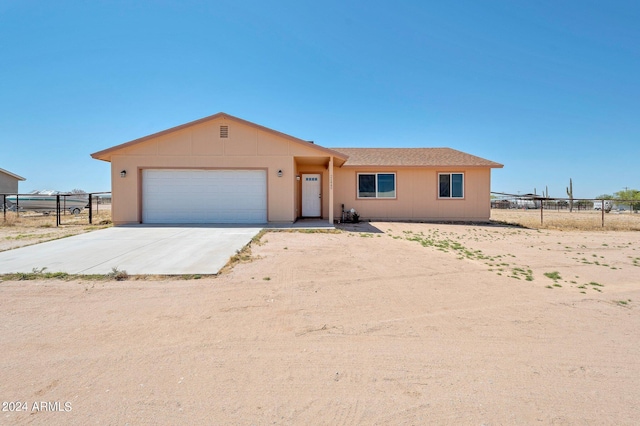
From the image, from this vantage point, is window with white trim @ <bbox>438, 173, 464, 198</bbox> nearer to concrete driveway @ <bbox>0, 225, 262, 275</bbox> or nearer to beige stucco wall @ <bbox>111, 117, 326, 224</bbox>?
beige stucco wall @ <bbox>111, 117, 326, 224</bbox>

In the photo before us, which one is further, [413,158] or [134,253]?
[413,158]

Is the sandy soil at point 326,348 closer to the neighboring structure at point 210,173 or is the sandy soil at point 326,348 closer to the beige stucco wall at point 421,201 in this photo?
the neighboring structure at point 210,173

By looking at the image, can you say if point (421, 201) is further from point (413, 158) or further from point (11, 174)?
point (11, 174)

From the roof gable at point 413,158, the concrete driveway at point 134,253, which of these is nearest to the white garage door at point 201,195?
the concrete driveway at point 134,253

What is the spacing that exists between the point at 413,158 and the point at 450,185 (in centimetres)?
220

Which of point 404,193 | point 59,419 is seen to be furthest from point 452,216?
point 59,419

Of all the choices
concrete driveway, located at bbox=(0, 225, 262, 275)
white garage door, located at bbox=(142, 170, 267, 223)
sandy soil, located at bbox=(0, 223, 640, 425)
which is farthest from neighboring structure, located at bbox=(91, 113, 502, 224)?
sandy soil, located at bbox=(0, 223, 640, 425)

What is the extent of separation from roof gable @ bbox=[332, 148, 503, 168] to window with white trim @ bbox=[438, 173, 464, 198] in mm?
636

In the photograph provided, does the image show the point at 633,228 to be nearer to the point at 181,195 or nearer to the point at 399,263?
the point at 399,263

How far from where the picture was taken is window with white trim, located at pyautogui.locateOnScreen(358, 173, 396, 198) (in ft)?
50.3

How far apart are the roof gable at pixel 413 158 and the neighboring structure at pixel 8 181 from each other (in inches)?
1212

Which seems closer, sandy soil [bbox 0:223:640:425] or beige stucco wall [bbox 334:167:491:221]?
sandy soil [bbox 0:223:640:425]

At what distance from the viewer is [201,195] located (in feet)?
41.3

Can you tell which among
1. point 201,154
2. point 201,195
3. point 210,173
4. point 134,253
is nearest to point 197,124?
point 201,154
